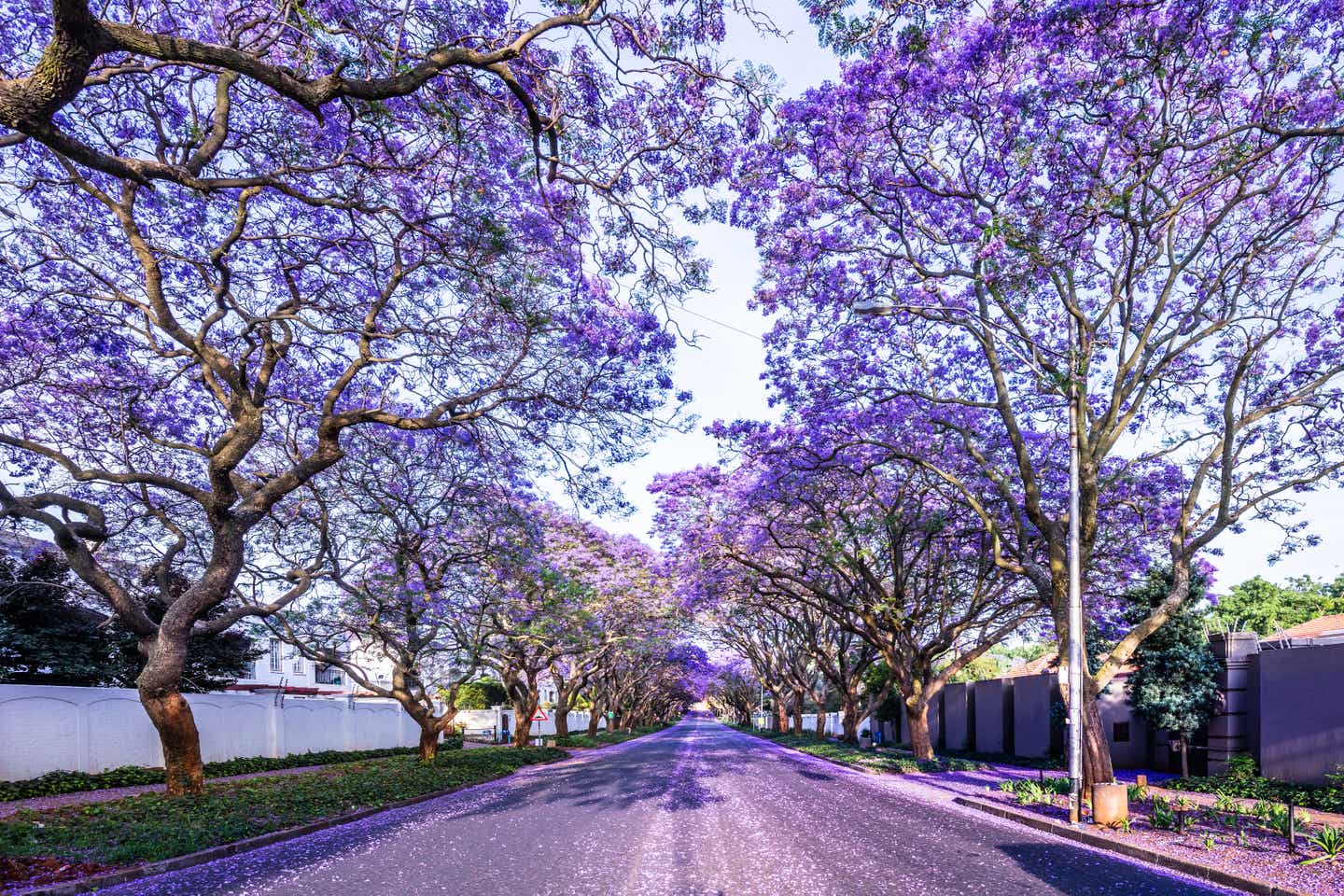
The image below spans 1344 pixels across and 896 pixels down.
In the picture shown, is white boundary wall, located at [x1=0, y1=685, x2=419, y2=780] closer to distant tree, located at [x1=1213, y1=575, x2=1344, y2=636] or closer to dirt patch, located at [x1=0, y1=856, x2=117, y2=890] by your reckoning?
dirt patch, located at [x1=0, y1=856, x2=117, y2=890]

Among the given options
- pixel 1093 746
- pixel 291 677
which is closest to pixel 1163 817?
pixel 1093 746

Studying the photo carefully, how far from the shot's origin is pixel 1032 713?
87.2 ft

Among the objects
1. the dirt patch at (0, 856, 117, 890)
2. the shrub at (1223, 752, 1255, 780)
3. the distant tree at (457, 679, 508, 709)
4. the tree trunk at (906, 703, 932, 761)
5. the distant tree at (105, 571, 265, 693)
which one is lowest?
the distant tree at (457, 679, 508, 709)

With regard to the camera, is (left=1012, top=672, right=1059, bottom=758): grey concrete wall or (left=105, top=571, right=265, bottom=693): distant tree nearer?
(left=105, top=571, right=265, bottom=693): distant tree

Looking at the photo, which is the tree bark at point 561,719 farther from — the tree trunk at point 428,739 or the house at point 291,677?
the tree trunk at point 428,739

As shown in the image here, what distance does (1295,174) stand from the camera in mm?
11961

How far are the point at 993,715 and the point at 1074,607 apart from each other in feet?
65.9

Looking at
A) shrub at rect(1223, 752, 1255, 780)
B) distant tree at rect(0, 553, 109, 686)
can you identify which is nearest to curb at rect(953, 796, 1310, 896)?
shrub at rect(1223, 752, 1255, 780)

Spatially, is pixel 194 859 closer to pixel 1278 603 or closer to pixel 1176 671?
pixel 1176 671

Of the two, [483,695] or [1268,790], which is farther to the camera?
[483,695]

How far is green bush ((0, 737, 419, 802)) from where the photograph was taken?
1391 cm

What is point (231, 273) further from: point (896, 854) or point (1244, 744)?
point (1244, 744)

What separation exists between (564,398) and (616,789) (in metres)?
7.66

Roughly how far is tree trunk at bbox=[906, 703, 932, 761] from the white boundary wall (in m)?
18.4
